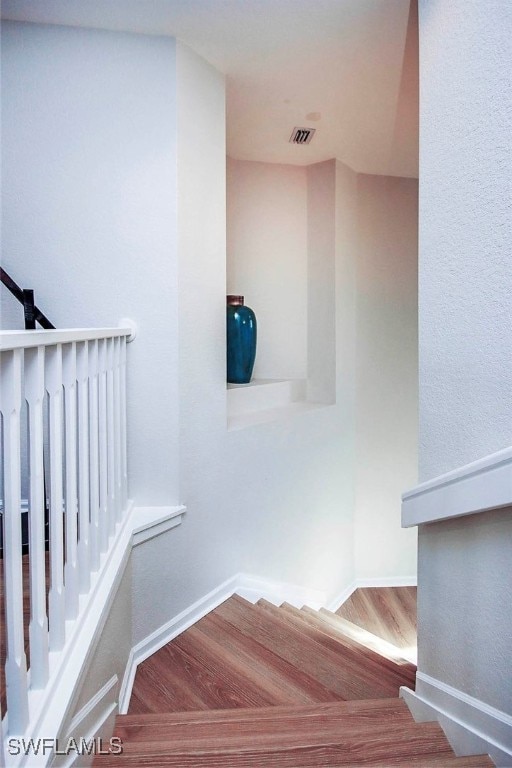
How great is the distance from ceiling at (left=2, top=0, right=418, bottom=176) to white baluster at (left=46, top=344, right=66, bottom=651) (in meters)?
1.67

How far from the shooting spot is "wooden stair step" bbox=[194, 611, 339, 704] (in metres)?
1.82

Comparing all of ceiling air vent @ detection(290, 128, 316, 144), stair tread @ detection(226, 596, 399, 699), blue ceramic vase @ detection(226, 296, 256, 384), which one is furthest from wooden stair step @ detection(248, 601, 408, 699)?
ceiling air vent @ detection(290, 128, 316, 144)

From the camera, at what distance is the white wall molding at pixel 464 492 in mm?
1161

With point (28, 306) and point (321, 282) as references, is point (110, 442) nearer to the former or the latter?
point (28, 306)

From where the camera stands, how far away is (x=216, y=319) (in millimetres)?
2604

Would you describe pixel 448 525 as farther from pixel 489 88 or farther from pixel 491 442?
pixel 489 88

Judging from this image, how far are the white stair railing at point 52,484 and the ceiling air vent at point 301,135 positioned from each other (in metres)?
2.08

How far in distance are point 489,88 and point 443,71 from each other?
0.97 feet

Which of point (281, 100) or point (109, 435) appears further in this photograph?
point (281, 100)

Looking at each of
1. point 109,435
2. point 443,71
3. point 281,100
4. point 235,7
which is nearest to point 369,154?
point 281,100

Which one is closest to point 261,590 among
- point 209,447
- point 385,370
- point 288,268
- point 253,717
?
point 209,447

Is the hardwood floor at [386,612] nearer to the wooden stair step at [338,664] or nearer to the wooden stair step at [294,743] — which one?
the wooden stair step at [338,664]

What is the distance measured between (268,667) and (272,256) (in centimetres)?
283

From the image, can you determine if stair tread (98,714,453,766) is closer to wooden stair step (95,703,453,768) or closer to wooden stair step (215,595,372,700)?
wooden stair step (95,703,453,768)
